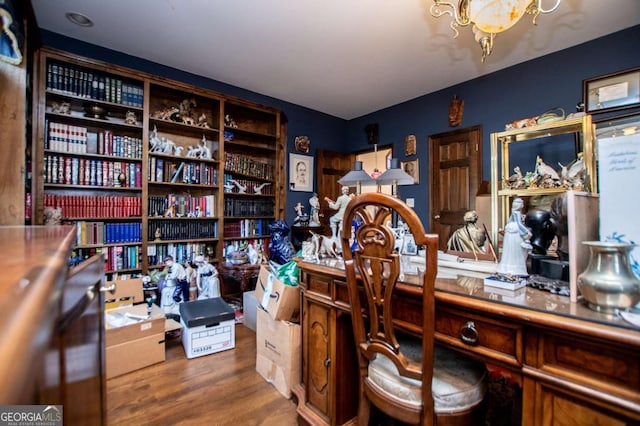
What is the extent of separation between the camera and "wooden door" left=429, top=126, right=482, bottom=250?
352 centimetres

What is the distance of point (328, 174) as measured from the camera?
4.78m

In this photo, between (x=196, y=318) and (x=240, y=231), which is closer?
(x=196, y=318)

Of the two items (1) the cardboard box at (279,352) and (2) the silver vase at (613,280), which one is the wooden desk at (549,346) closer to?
(2) the silver vase at (613,280)

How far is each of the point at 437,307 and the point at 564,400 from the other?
1.16 ft

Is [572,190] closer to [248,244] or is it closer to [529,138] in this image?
[529,138]

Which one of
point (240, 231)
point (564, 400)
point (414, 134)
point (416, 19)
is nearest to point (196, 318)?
point (240, 231)

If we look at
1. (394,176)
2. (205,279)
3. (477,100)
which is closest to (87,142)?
(205,279)

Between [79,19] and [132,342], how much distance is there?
8.81 ft

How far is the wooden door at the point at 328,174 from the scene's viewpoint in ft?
15.1

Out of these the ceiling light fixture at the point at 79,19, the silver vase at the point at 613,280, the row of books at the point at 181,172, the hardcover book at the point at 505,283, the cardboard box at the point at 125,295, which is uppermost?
the ceiling light fixture at the point at 79,19

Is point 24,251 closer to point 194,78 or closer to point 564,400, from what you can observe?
point 564,400

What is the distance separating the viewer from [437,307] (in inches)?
37.3

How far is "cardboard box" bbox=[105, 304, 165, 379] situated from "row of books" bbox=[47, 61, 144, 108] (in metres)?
2.02

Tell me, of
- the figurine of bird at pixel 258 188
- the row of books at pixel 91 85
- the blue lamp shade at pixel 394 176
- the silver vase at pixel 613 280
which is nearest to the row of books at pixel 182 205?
the figurine of bird at pixel 258 188
